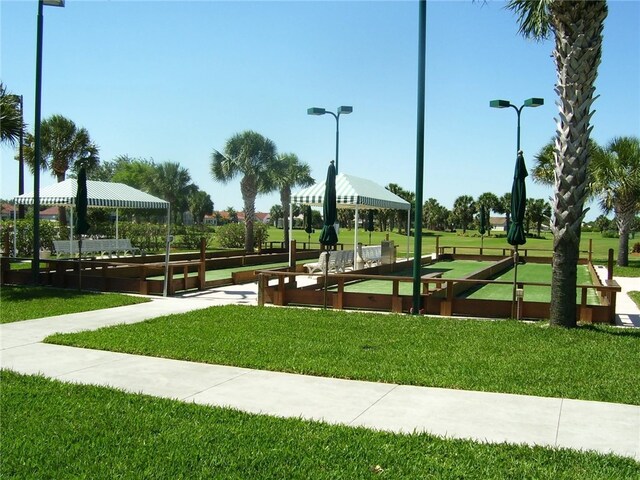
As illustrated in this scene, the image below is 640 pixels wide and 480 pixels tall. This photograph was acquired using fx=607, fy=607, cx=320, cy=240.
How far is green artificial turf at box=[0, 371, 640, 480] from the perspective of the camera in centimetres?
402

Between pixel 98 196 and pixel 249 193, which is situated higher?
pixel 249 193

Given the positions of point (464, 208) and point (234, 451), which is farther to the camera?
point (464, 208)

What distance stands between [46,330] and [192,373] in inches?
147

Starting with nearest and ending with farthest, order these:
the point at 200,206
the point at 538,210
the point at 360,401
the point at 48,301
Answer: the point at 360,401
the point at 48,301
the point at 538,210
the point at 200,206

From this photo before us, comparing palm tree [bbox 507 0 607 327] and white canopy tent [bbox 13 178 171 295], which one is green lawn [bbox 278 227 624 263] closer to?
white canopy tent [bbox 13 178 171 295]

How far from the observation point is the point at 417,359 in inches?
291

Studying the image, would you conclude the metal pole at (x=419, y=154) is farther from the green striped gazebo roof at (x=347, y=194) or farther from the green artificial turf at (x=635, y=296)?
the green striped gazebo roof at (x=347, y=194)

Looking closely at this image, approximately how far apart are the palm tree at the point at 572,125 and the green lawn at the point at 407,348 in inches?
31.1

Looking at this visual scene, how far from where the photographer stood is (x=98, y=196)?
20906 mm

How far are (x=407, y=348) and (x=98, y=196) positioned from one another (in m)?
15.8

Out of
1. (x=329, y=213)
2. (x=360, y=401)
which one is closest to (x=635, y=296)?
(x=329, y=213)

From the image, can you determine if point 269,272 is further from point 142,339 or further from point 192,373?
point 192,373

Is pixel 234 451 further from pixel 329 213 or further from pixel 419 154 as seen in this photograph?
pixel 329 213

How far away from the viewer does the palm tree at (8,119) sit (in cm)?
1608
